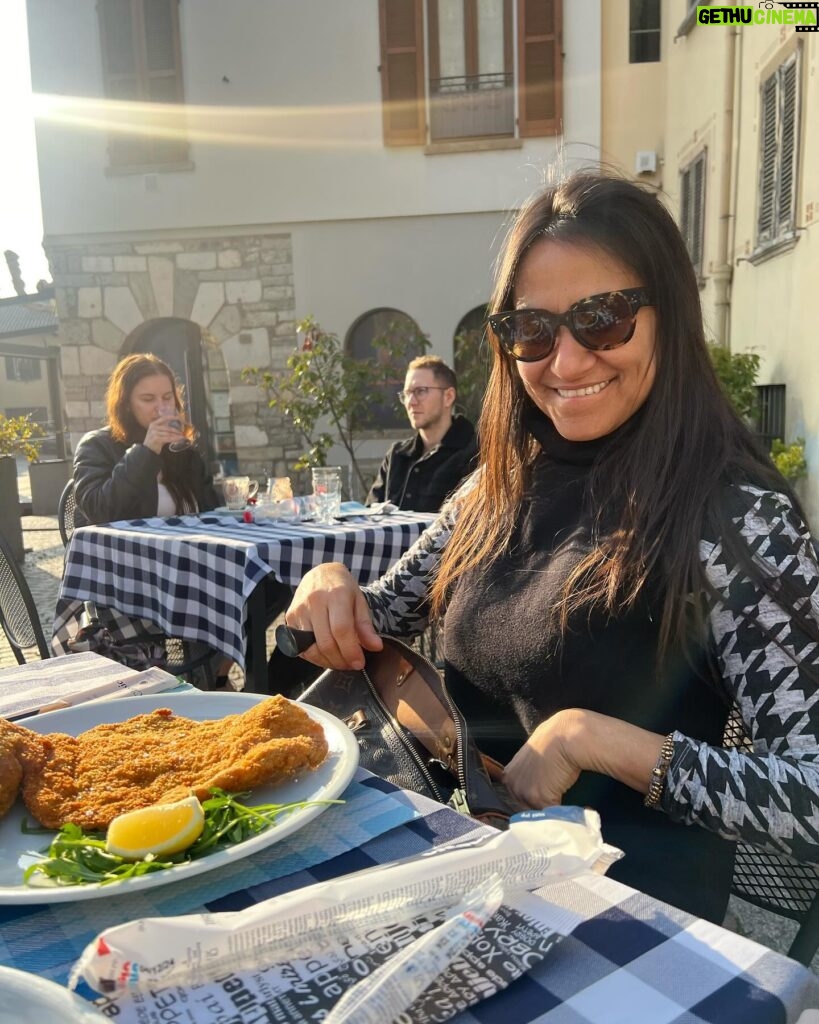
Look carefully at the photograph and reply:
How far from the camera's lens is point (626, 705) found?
1368mm

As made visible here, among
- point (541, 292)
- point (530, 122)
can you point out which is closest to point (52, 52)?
point (530, 122)

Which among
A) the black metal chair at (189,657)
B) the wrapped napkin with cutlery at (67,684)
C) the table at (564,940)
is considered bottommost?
the black metal chair at (189,657)

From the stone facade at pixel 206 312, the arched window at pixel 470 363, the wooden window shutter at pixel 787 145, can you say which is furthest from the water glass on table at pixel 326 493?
the stone facade at pixel 206 312

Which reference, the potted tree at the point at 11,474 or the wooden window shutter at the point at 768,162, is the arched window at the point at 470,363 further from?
the potted tree at the point at 11,474

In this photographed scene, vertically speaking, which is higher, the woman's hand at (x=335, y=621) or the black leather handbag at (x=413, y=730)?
the woman's hand at (x=335, y=621)

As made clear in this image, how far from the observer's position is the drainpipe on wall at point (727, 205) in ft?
25.2

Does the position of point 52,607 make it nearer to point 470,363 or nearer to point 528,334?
point 528,334

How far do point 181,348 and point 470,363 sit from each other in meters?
4.32

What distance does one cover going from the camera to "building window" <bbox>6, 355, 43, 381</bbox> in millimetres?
41600

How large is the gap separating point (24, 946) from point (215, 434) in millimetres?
11706

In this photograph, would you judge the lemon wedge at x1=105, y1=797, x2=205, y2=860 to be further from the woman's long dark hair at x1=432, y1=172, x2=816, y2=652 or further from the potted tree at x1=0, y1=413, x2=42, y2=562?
the potted tree at x1=0, y1=413, x2=42, y2=562

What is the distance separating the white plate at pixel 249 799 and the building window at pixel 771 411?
641 centimetres

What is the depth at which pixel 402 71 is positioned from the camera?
1082cm

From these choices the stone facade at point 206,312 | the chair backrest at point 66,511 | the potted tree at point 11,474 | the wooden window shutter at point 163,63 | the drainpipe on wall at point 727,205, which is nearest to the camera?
the chair backrest at point 66,511
